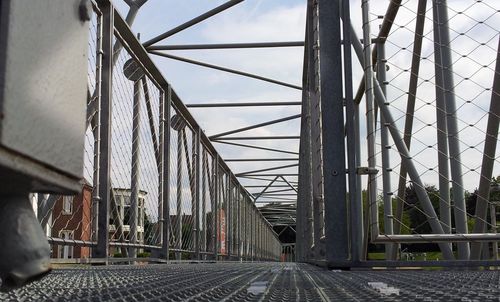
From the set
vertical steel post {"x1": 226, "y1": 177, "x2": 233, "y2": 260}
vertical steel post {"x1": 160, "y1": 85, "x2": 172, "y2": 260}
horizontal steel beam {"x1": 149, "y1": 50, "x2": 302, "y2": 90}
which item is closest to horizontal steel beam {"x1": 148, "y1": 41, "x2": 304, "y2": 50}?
horizontal steel beam {"x1": 149, "y1": 50, "x2": 302, "y2": 90}

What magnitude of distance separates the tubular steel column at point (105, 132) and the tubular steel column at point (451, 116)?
6.89 ft

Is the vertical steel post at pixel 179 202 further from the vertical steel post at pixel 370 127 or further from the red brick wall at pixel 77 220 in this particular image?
the vertical steel post at pixel 370 127

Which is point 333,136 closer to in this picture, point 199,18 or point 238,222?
point 199,18

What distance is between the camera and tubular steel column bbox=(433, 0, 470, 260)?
364 centimetres

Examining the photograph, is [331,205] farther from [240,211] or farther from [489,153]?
[240,211]

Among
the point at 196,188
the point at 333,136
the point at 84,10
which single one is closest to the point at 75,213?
the point at 333,136

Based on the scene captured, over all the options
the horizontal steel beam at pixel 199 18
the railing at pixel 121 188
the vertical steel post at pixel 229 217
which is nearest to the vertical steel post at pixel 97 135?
the railing at pixel 121 188

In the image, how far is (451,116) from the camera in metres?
3.58

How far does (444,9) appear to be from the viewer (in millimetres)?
3699

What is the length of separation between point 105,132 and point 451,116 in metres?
2.15

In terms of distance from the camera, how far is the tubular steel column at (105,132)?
144 inches

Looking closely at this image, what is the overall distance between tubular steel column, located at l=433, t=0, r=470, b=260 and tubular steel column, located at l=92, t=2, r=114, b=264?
210 cm

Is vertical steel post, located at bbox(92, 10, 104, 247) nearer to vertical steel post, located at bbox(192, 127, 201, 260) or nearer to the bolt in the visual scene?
the bolt

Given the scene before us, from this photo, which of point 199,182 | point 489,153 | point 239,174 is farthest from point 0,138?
point 239,174
